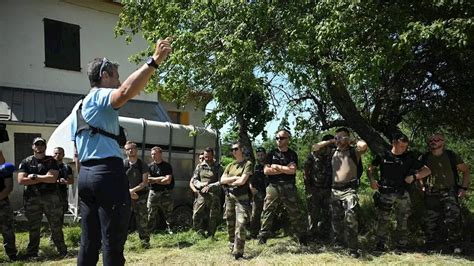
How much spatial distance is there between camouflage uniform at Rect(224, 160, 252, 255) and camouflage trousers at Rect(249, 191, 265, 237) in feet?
3.45

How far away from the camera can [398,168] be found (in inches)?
277

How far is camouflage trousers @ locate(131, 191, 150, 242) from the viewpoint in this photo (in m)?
7.90

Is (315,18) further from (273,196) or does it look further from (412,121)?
(412,121)

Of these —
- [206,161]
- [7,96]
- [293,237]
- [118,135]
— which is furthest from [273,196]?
[7,96]

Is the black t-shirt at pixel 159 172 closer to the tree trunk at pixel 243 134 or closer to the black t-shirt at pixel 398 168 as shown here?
the tree trunk at pixel 243 134

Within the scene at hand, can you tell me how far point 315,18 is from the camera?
6559 mm

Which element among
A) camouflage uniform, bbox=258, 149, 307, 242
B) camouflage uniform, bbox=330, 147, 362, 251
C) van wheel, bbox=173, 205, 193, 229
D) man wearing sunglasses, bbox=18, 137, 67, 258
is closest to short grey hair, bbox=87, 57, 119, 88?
man wearing sunglasses, bbox=18, 137, 67, 258

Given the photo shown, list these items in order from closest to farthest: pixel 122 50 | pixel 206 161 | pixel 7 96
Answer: pixel 206 161 < pixel 7 96 < pixel 122 50

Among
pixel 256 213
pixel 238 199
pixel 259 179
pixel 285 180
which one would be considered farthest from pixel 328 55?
pixel 256 213

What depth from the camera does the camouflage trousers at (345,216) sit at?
6.92 metres

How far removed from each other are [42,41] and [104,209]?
11.7 m

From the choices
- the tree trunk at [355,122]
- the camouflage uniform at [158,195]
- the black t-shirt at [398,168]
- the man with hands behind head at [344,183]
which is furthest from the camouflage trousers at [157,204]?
the black t-shirt at [398,168]

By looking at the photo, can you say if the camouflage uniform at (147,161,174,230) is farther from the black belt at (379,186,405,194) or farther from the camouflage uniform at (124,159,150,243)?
the black belt at (379,186,405,194)

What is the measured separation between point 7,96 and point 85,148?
10531 millimetres
